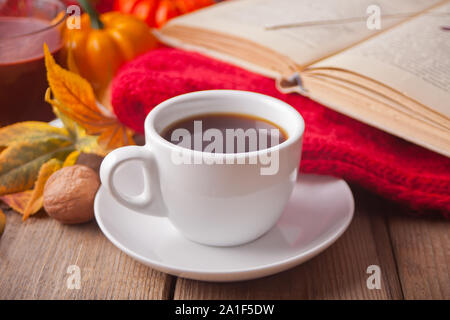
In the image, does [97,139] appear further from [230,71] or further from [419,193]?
[419,193]

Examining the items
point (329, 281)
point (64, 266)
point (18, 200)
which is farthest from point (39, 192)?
point (329, 281)

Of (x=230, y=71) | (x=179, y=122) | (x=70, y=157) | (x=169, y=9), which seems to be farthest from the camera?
(x=169, y=9)

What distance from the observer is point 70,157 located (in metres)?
0.88

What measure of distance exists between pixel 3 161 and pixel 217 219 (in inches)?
15.2

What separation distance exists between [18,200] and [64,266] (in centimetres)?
18

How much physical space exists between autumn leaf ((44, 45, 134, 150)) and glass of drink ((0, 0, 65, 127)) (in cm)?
13

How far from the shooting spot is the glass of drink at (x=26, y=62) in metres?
0.95

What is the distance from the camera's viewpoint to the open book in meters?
0.82

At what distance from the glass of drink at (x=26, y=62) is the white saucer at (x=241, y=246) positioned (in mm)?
334

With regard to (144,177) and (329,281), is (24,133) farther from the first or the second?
(329,281)

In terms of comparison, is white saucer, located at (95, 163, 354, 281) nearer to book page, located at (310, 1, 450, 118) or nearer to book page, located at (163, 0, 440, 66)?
book page, located at (310, 1, 450, 118)

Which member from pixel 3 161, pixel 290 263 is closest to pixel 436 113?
pixel 290 263

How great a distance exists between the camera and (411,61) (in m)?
0.88

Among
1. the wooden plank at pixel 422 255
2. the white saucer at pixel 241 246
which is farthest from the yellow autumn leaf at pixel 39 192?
the wooden plank at pixel 422 255
